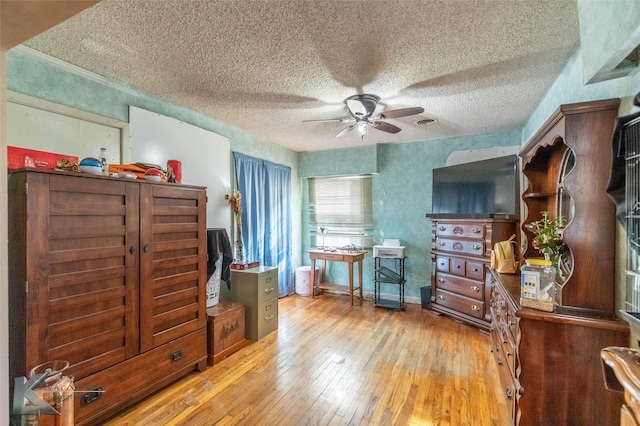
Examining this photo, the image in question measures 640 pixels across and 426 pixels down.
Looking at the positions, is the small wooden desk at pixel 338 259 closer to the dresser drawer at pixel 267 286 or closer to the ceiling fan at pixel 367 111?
the dresser drawer at pixel 267 286

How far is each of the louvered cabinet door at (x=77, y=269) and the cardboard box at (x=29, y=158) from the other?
0.38 metres

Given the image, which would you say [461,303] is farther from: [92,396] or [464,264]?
[92,396]

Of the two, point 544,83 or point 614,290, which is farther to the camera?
point 544,83

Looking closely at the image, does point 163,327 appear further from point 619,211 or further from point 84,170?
point 619,211

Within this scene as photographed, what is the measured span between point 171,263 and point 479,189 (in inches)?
138

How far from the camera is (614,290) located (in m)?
1.35

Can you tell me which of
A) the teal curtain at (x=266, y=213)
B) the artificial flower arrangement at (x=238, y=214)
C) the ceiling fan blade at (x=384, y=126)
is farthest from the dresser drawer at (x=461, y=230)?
the artificial flower arrangement at (x=238, y=214)

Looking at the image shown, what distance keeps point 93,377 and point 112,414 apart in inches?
13.7

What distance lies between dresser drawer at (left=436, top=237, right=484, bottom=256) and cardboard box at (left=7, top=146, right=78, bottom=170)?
13.0ft

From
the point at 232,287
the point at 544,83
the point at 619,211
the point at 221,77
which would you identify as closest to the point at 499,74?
the point at 544,83

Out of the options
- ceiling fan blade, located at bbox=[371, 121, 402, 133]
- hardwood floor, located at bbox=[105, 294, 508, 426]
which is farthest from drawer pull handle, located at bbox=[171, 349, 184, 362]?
ceiling fan blade, located at bbox=[371, 121, 402, 133]

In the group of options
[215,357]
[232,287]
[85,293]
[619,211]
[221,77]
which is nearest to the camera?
[619,211]

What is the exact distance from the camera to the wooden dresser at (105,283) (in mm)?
1510

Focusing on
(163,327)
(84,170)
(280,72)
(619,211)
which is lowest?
(163,327)
